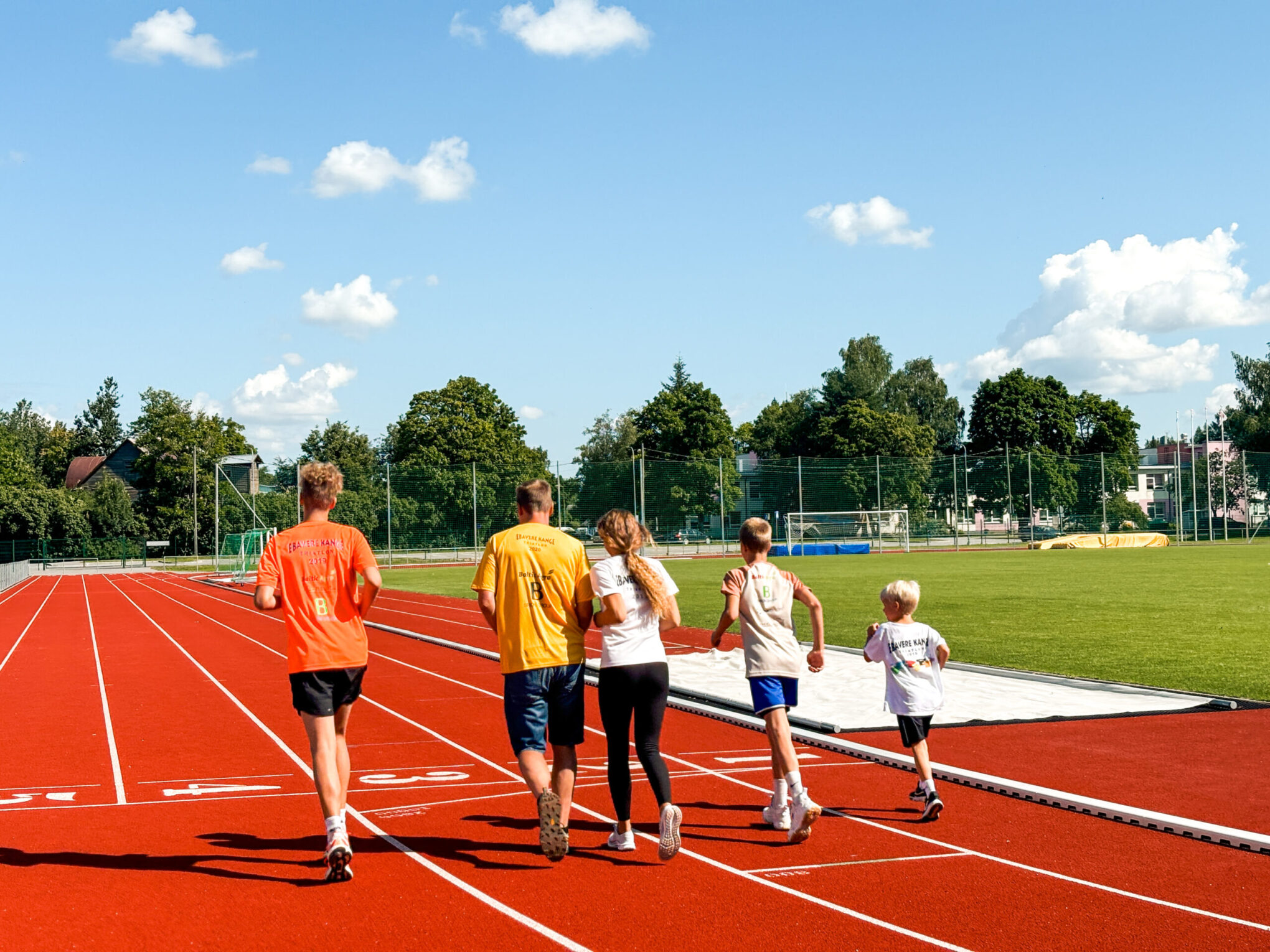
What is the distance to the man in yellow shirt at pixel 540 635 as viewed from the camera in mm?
5461

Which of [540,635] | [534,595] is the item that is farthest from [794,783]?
[534,595]

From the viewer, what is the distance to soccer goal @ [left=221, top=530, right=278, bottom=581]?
135 ft

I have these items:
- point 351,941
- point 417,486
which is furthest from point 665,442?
point 351,941

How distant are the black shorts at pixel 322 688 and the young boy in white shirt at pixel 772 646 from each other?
181cm

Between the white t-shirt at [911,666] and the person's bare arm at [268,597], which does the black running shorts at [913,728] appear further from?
the person's bare arm at [268,597]

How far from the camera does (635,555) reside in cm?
562

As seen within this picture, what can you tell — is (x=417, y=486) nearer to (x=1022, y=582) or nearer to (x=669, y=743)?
(x=1022, y=582)

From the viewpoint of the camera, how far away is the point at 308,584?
5.36 meters

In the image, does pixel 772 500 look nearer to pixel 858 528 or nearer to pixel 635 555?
pixel 858 528

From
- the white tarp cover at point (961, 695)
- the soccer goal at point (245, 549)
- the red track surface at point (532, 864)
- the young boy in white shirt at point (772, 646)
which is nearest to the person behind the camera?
the red track surface at point (532, 864)

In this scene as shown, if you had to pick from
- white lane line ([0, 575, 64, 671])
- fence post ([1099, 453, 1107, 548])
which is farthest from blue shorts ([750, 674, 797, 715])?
fence post ([1099, 453, 1107, 548])

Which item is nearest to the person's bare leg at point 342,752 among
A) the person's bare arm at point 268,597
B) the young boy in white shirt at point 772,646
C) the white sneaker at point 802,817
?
the person's bare arm at point 268,597

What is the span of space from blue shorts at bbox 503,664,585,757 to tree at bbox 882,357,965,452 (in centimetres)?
9157

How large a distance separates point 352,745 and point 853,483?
184ft
